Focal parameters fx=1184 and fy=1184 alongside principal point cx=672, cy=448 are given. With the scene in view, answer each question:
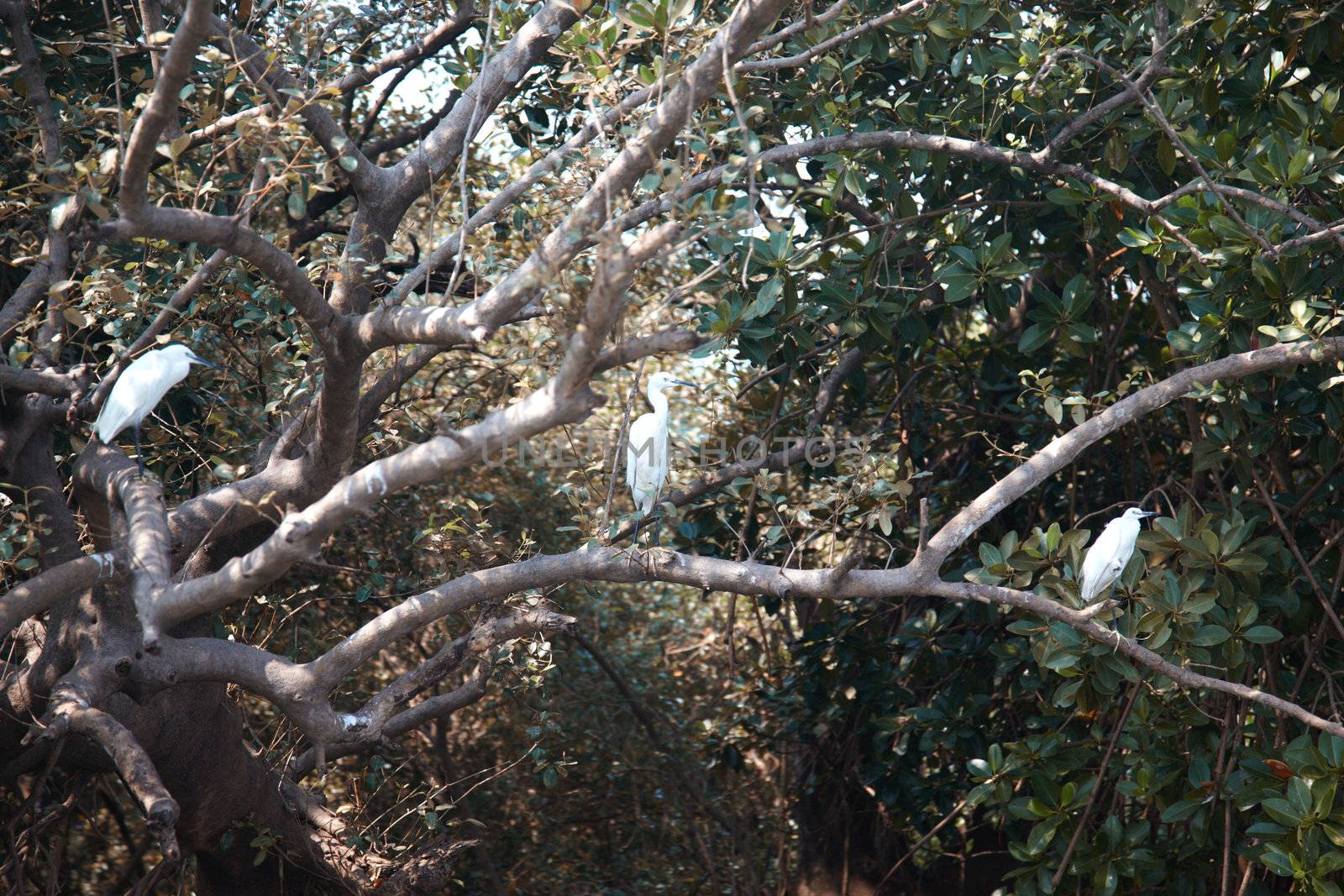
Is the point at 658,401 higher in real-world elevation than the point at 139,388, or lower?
lower

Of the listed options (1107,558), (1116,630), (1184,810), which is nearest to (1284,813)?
(1184,810)

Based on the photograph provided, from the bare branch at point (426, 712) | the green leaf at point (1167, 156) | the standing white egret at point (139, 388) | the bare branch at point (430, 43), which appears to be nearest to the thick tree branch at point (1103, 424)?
the green leaf at point (1167, 156)

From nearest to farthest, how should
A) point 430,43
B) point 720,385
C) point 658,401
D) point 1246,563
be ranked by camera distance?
point 1246,563
point 658,401
point 430,43
point 720,385

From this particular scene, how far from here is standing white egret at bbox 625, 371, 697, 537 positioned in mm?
3639

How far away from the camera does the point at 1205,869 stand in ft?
12.0

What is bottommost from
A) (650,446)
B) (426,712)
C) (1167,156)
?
(426,712)

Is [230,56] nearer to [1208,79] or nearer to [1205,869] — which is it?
[1208,79]

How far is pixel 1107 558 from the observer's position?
3.24m

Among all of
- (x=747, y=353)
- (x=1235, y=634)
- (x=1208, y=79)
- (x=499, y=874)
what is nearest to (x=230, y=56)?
(x=747, y=353)

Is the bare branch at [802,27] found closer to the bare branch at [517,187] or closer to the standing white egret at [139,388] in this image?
the bare branch at [517,187]

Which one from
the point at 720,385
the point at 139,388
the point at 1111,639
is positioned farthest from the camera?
the point at 720,385

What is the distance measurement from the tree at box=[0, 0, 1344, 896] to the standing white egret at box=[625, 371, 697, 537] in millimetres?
169

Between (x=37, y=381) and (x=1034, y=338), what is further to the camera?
(x=1034, y=338)

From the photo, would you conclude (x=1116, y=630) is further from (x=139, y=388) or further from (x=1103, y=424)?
(x=139, y=388)
